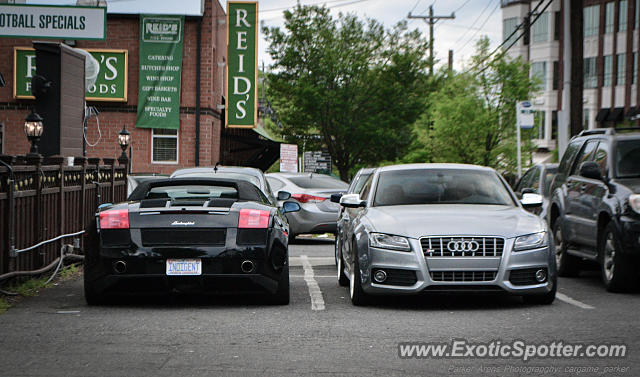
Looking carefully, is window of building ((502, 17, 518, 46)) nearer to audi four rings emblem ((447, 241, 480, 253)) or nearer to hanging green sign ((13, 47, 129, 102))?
hanging green sign ((13, 47, 129, 102))

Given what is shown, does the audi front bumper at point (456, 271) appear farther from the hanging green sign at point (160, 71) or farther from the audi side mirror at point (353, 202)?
the hanging green sign at point (160, 71)

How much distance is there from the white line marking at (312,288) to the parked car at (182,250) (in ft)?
1.82

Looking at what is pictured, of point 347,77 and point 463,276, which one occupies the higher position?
point 347,77

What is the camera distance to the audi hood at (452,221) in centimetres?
917

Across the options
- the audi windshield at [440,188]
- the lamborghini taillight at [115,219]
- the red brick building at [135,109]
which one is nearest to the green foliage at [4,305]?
the lamborghini taillight at [115,219]

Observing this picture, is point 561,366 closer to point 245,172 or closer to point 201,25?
point 245,172

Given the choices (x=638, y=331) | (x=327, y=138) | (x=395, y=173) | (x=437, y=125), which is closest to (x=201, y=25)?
(x=327, y=138)

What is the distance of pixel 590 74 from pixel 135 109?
34583 millimetres

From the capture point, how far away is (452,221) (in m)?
9.36

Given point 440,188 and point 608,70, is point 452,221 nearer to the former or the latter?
point 440,188

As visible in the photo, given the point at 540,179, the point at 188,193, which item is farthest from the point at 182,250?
the point at 540,179

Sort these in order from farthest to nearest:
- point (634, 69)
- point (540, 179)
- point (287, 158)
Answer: point (634, 69) < point (287, 158) < point (540, 179)

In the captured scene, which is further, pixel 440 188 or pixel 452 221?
pixel 440 188

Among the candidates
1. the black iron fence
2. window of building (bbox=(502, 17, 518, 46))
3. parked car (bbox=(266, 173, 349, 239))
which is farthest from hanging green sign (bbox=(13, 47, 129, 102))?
window of building (bbox=(502, 17, 518, 46))
